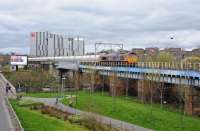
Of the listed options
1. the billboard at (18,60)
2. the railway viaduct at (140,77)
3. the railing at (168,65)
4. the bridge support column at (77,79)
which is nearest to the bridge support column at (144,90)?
the railway viaduct at (140,77)

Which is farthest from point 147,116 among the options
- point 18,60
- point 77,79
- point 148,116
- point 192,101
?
point 18,60

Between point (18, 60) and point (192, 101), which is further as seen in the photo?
point (18, 60)

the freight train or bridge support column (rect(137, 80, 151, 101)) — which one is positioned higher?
the freight train

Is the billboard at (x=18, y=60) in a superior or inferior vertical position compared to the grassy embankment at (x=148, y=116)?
superior

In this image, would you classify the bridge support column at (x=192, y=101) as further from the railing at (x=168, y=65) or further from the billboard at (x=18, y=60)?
the billboard at (x=18, y=60)

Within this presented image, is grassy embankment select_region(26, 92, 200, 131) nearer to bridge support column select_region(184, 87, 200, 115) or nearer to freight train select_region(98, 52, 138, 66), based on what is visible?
bridge support column select_region(184, 87, 200, 115)

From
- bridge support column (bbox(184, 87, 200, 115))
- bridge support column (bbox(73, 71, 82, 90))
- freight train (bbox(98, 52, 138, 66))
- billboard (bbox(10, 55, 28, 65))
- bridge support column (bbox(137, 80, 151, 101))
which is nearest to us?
bridge support column (bbox(184, 87, 200, 115))

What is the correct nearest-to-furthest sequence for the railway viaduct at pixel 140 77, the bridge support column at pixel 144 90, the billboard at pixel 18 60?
the railway viaduct at pixel 140 77 < the bridge support column at pixel 144 90 < the billboard at pixel 18 60

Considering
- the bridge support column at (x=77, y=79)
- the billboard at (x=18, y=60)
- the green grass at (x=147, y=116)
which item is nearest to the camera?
the green grass at (x=147, y=116)

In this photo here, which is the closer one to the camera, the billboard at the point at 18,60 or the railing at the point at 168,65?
the railing at the point at 168,65

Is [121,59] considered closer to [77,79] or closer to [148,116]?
[77,79]

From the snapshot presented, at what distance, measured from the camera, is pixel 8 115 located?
1832 inches

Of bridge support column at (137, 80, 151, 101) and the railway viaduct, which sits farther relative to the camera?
bridge support column at (137, 80, 151, 101)

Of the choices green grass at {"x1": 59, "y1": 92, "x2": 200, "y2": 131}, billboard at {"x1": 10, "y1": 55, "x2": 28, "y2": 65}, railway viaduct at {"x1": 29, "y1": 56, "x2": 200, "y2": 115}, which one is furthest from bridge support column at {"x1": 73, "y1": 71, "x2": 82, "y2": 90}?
green grass at {"x1": 59, "y1": 92, "x2": 200, "y2": 131}
